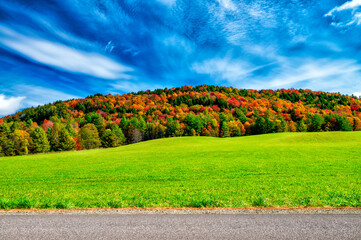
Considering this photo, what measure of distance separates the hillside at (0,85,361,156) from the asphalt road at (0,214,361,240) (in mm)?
90395

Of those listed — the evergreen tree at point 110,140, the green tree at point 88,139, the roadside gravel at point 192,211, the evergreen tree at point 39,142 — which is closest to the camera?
the roadside gravel at point 192,211

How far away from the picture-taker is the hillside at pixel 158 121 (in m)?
86.8

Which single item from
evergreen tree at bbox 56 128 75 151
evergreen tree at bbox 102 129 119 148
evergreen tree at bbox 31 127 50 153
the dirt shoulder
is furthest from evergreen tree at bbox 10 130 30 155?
the dirt shoulder

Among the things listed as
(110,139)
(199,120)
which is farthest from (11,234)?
(199,120)

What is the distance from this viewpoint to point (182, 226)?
19.7 feet

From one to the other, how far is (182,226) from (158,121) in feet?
390

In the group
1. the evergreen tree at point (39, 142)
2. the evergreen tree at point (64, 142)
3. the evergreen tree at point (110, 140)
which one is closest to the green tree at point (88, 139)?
the evergreen tree at point (110, 140)

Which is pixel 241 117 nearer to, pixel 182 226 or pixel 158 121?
pixel 158 121

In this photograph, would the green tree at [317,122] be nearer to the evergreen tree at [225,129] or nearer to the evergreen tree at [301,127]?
the evergreen tree at [301,127]

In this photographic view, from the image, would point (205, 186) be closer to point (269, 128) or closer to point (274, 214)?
point (274, 214)

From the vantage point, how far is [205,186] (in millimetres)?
13852

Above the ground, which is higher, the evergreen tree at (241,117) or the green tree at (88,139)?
the evergreen tree at (241,117)

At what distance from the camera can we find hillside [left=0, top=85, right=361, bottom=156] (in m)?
86.8

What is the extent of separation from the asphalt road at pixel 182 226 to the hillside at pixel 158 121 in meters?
90.4
